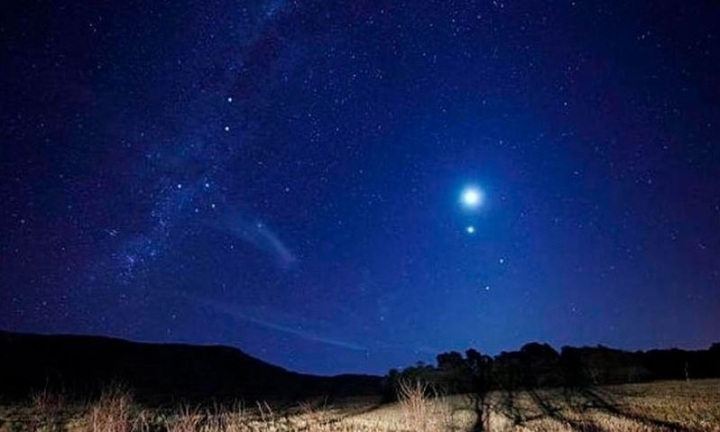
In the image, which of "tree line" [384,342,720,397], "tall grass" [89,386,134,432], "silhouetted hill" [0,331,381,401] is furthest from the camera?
"silhouetted hill" [0,331,381,401]

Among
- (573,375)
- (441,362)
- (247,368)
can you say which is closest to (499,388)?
(573,375)

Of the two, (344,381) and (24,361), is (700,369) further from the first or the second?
(24,361)

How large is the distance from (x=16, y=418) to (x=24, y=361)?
5206 centimetres

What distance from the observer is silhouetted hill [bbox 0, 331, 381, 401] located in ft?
255

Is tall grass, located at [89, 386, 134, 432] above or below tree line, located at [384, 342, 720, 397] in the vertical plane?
below

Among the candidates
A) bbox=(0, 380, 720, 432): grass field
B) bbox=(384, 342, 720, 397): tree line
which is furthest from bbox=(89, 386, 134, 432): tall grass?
bbox=(384, 342, 720, 397): tree line

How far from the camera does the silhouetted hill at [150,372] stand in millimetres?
77875

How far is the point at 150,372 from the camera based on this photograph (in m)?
93.6

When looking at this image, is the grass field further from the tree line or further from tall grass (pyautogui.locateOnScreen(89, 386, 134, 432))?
the tree line

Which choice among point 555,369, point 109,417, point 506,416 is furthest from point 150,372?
point 109,417

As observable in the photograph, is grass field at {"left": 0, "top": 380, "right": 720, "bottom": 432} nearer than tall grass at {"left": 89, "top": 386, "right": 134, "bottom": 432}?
No

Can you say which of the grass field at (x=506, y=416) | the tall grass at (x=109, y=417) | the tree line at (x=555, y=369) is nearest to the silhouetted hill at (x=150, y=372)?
the tree line at (x=555, y=369)

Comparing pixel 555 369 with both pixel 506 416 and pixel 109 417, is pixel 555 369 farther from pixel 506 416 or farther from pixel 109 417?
pixel 109 417

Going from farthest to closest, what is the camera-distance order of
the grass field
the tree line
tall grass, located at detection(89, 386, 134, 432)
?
the tree line, the grass field, tall grass, located at detection(89, 386, 134, 432)
